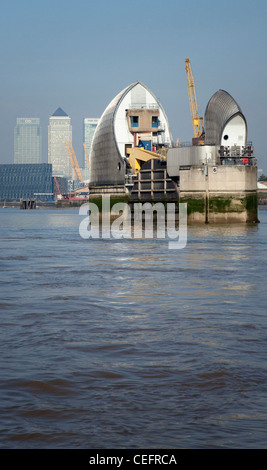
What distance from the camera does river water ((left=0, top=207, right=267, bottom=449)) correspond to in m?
6.01

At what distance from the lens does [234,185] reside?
51875mm

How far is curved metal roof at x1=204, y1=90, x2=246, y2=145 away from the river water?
4164cm

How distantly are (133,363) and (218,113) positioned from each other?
5201 cm

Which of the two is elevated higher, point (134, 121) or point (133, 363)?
point (134, 121)

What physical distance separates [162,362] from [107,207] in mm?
63367

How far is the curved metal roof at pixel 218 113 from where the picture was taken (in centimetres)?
5756

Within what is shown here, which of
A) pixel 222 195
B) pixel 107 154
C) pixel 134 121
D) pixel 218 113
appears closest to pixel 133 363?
pixel 222 195

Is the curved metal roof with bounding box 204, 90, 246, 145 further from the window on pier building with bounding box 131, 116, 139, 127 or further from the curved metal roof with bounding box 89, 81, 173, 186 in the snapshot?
the window on pier building with bounding box 131, 116, 139, 127

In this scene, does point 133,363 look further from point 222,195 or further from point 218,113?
point 218,113

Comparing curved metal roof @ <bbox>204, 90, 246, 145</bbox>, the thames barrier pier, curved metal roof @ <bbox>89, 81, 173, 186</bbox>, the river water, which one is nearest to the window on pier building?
the thames barrier pier

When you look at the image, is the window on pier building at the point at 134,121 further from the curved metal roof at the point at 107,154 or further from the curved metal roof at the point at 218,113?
the curved metal roof at the point at 218,113

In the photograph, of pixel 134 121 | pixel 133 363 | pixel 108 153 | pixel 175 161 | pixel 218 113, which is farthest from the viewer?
pixel 134 121

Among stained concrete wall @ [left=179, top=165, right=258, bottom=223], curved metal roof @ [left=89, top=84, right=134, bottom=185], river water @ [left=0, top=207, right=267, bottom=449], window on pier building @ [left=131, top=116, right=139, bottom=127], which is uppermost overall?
window on pier building @ [left=131, top=116, right=139, bottom=127]

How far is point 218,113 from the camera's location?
58.2 metres
